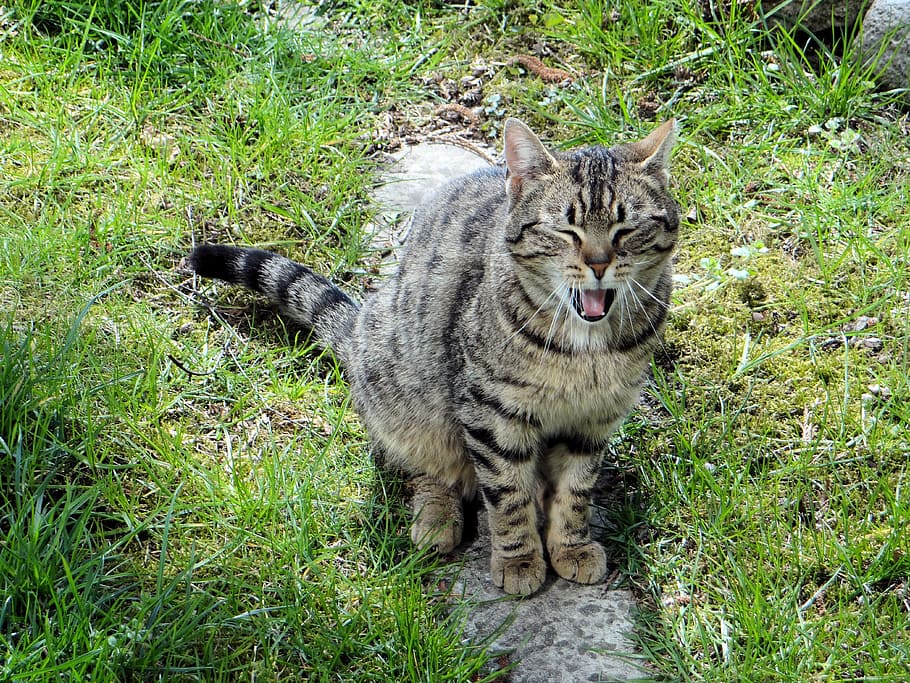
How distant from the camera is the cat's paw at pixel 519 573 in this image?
3141mm

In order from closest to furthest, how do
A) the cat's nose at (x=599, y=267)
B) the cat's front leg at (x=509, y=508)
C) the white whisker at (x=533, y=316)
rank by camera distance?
the cat's nose at (x=599, y=267), the white whisker at (x=533, y=316), the cat's front leg at (x=509, y=508)

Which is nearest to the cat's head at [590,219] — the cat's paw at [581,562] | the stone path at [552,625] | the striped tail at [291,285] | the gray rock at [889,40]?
the cat's paw at [581,562]

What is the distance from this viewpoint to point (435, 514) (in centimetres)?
334

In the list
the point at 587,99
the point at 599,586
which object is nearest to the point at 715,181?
the point at 587,99

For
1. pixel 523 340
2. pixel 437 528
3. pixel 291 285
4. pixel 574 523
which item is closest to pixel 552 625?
pixel 574 523

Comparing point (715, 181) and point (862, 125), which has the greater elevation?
point (862, 125)

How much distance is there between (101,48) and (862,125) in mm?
3562

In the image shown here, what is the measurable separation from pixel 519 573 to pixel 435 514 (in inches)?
14.1

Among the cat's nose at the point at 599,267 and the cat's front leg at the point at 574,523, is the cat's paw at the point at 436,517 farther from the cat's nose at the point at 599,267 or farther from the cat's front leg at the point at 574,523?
the cat's nose at the point at 599,267

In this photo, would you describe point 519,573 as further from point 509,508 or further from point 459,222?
point 459,222

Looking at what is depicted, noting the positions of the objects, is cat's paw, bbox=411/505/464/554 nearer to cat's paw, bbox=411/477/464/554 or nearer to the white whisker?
cat's paw, bbox=411/477/464/554

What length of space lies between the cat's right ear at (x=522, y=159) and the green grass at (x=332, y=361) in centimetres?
110

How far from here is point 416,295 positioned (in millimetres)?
3389

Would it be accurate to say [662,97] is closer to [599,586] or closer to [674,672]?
[599,586]
